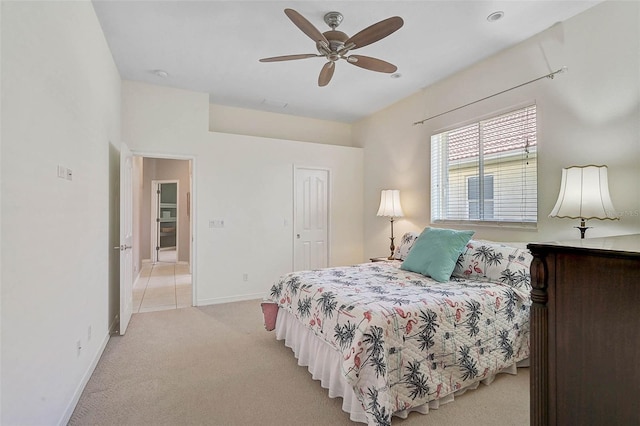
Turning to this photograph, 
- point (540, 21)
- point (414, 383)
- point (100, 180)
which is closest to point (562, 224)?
point (540, 21)

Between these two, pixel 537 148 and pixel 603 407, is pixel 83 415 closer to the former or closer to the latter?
pixel 603 407

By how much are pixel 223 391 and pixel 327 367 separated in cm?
74

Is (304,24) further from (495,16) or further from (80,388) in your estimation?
(80,388)

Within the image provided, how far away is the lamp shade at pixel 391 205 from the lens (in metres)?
4.46

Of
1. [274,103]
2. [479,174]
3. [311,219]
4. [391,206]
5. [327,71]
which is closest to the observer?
[327,71]

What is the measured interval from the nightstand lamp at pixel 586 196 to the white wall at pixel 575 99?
0.29 metres

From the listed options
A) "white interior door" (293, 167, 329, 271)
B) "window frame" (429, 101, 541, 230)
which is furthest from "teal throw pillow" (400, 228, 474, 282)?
"white interior door" (293, 167, 329, 271)

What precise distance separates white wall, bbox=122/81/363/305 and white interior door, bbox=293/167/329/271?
138 millimetres

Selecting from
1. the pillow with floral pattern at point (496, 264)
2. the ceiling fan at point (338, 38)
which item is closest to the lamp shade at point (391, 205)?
the pillow with floral pattern at point (496, 264)

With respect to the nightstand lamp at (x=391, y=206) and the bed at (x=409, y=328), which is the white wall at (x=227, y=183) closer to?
the nightstand lamp at (x=391, y=206)

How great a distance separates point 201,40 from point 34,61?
1843 millimetres

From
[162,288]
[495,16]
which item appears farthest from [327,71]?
[162,288]

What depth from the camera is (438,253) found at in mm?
2906

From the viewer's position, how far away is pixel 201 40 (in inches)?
120
